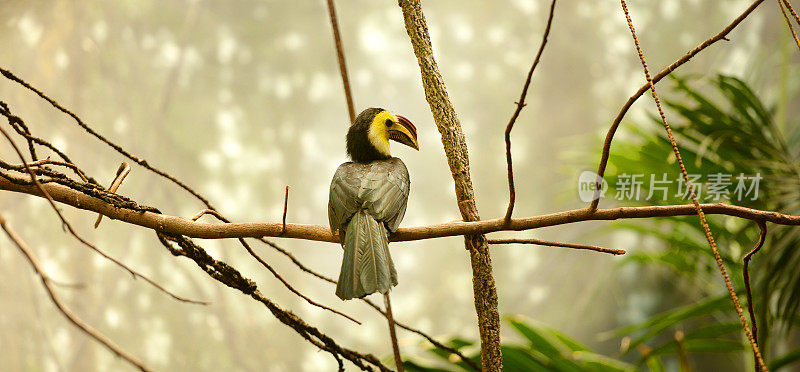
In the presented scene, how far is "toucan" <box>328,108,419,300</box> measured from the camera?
91cm

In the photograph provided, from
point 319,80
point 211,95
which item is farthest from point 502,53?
point 211,95

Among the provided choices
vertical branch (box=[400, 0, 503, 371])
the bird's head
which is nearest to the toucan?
the bird's head

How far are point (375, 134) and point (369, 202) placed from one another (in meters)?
0.32

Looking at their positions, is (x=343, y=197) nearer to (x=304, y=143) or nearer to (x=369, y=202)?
(x=369, y=202)

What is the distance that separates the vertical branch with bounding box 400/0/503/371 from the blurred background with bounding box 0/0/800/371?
222cm

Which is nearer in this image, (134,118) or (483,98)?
(134,118)

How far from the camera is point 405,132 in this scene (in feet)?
4.46

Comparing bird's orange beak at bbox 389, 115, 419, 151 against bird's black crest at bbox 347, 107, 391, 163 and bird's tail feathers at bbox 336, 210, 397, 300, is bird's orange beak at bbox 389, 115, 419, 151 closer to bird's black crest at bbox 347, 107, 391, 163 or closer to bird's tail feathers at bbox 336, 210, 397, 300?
bird's black crest at bbox 347, 107, 391, 163

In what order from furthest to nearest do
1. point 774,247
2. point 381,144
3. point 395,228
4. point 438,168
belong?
point 438,168 < point 774,247 < point 381,144 < point 395,228

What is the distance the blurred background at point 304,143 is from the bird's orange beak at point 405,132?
1835 millimetres

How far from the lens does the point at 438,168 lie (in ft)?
12.1

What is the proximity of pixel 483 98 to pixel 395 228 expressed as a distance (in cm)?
285

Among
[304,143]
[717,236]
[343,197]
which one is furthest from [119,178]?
[304,143]

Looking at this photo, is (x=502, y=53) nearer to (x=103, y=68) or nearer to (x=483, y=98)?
(x=483, y=98)
